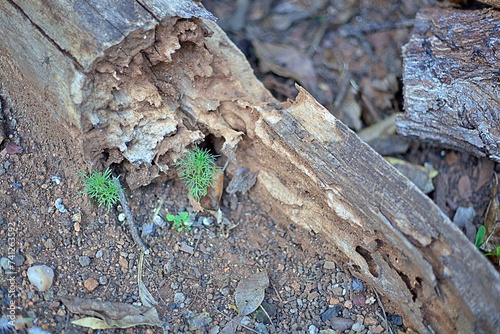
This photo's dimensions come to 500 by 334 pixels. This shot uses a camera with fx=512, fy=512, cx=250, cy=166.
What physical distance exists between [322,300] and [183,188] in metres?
0.99

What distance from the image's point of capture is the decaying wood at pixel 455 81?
285cm

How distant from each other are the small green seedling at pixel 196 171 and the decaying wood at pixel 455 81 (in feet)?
4.04

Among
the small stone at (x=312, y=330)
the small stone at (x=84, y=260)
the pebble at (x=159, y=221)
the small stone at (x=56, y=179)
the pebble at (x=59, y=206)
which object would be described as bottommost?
the small stone at (x=312, y=330)

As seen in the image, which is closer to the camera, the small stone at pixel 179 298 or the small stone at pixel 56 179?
the small stone at pixel 179 298

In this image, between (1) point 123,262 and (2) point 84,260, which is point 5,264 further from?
(1) point 123,262

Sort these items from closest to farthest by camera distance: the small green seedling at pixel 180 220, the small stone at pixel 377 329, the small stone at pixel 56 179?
the small stone at pixel 377 329 < the small stone at pixel 56 179 < the small green seedling at pixel 180 220

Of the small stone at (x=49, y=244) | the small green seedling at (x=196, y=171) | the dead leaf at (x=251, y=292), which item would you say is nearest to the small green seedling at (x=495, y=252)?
the dead leaf at (x=251, y=292)

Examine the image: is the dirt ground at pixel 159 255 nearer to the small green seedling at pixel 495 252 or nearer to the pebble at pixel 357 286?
the pebble at pixel 357 286

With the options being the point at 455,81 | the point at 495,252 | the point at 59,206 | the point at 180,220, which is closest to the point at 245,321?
the point at 180,220

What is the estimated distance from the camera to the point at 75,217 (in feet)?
8.66

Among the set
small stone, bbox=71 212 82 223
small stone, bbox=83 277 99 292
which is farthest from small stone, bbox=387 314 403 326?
small stone, bbox=71 212 82 223

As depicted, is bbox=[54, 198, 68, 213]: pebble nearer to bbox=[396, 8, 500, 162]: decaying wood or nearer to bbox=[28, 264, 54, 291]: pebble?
bbox=[28, 264, 54, 291]: pebble

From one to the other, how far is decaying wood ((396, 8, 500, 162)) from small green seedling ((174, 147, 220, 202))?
1232 millimetres

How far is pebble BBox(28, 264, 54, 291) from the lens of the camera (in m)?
2.40
